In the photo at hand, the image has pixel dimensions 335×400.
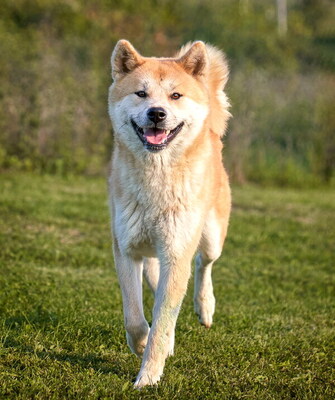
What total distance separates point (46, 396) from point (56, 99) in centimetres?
949

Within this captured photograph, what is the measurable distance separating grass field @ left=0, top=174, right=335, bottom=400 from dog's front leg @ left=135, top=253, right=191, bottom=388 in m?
0.11

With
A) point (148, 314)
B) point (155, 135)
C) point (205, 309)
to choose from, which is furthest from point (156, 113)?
point (148, 314)

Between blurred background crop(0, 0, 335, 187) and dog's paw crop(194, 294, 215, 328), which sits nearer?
dog's paw crop(194, 294, 215, 328)

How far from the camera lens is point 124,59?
439 centimetres

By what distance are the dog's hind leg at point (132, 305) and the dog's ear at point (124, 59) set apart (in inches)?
48.5

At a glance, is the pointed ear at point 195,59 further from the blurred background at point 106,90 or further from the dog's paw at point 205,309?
the blurred background at point 106,90

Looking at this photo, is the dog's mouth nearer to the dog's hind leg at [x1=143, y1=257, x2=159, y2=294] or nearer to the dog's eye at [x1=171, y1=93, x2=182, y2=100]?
the dog's eye at [x1=171, y1=93, x2=182, y2=100]

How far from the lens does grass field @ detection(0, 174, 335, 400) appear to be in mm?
3799

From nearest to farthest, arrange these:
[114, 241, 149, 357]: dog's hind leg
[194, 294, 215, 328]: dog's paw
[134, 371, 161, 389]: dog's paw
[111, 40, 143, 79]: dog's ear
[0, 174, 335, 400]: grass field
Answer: [134, 371, 161, 389]: dog's paw → [0, 174, 335, 400]: grass field → [114, 241, 149, 357]: dog's hind leg → [111, 40, 143, 79]: dog's ear → [194, 294, 215, 328]: dog's paw

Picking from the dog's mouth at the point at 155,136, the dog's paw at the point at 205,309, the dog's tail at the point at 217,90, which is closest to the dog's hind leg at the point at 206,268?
the dog's paw at the point at 205,309

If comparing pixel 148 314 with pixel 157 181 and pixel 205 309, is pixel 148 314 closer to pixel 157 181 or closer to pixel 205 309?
pixel 205 309

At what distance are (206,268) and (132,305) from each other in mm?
1232

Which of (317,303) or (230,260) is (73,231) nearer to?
(230,260)

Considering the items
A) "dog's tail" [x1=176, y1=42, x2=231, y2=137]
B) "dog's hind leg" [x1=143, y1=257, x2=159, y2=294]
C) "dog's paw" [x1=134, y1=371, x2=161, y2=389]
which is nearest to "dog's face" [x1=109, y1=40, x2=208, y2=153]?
"dog's tail" [x1=176, y1=42, x2=231, y2=137]
